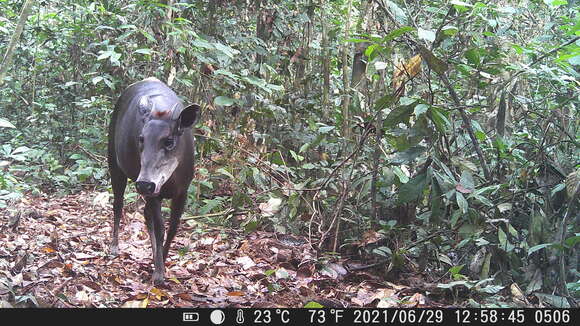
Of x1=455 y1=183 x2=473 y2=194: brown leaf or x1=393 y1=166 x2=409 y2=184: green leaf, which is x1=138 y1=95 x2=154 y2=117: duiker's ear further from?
x1=455 y1=183 x2=473 y2=194: brown leaf

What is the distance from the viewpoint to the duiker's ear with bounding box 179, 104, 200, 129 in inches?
171

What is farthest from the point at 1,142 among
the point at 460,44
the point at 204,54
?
the point at 460,44

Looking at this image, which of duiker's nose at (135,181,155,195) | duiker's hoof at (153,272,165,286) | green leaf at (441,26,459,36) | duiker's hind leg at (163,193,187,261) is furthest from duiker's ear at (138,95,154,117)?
green leaf at (441,26,459,36)

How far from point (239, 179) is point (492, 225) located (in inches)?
101

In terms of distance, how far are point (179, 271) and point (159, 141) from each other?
118 centimetres

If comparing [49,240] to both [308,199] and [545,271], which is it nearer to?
[308,199]

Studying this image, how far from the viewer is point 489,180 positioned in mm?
4684

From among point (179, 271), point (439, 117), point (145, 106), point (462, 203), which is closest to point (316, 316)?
point (462, 203)

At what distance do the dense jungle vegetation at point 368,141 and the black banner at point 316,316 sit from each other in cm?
40

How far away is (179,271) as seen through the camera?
4.88 metres

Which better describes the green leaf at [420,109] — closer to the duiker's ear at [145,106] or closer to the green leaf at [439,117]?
the green leaf at [439,117]

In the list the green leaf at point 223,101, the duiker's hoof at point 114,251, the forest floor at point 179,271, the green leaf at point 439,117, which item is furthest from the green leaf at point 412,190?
the duiker's hoof at point 114,251

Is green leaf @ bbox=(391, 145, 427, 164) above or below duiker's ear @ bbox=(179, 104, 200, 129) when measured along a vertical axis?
below

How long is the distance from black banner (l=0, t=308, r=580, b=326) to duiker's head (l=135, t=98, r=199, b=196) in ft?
3.52
